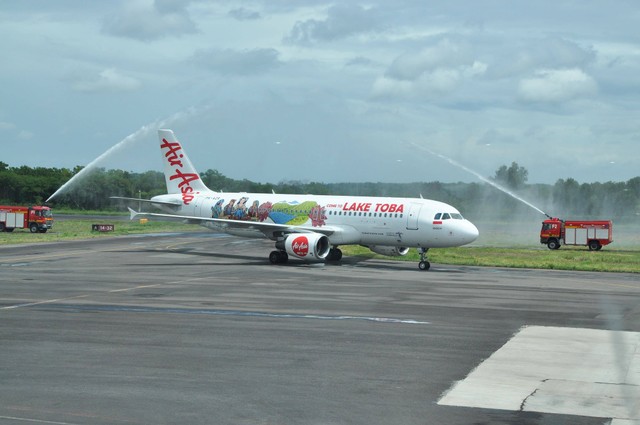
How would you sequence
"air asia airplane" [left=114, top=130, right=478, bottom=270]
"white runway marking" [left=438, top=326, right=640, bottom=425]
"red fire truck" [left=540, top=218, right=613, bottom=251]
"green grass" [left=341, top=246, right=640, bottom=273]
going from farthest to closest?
"red fire truck" [left=540, top=218, right=613, bottom=251] → "green grass" [left=341, top=246, right=640, bottom=273] → "air asia airplane" [left=114, top=130, right=478, bottom=270] → "white runway marking" [left=438, top=326, right=640, bottom=425]

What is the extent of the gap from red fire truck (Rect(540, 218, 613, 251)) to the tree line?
17.7 metres

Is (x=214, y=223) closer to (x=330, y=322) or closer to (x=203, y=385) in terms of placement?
(x=330, y=322)

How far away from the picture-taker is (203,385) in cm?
1791

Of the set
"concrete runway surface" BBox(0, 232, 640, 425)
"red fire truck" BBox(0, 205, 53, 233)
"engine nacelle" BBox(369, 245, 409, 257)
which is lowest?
"concrete runway surface" BBox(0, 232, 640, 425)

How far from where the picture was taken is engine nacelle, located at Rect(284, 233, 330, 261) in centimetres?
5012

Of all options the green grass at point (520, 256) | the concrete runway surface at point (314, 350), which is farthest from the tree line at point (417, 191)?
the concrete runway surface at point (314, 350)

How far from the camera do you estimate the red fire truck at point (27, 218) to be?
8625 cm

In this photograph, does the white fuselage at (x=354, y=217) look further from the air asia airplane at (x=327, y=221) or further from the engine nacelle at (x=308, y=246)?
the engine nacelle at (x=308, y=246)

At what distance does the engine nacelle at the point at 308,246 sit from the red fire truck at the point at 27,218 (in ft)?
145

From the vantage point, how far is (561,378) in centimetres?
1927

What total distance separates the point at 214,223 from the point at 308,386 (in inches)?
1551

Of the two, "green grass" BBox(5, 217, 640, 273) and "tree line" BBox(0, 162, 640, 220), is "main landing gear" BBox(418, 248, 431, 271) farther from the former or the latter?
"tree line" BBox(0, 162, 640, 220)

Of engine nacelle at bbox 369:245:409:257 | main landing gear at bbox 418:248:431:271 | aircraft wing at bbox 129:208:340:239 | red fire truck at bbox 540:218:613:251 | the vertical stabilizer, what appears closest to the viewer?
main landing gear at bbox 418:248:431:271

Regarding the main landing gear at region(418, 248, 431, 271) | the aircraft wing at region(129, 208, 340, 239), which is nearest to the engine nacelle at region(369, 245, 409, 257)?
the main landing gear at region(418, 248, 431, 271)
